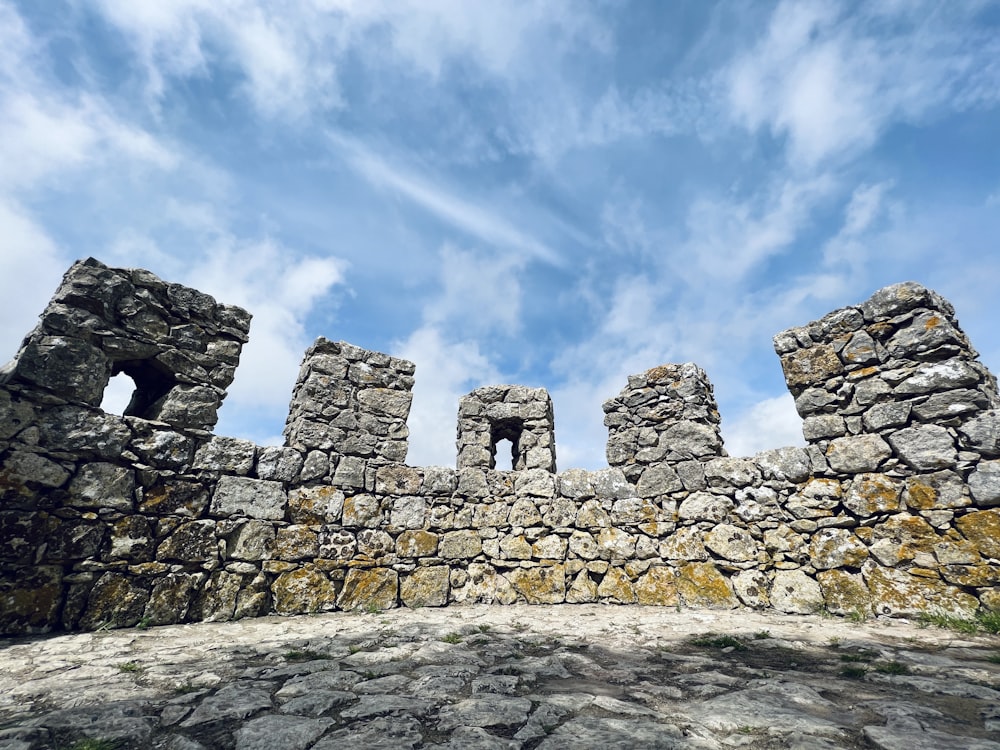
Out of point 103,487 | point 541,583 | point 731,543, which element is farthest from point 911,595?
point 103,487

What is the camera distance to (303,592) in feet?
20.1

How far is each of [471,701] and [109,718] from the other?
204cm

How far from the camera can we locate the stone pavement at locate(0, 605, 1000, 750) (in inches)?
92.5

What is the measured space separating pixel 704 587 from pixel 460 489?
3.87 metres

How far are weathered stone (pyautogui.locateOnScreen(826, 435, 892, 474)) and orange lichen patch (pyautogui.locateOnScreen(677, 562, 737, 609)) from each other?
2214 mm

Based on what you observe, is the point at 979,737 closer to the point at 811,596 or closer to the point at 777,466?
the point at 811,596

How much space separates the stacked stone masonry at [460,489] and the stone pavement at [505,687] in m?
0.78

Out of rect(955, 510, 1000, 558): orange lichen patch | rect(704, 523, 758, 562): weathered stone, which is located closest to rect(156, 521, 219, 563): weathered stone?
rect(704, 523, 758, 562): weathered stone

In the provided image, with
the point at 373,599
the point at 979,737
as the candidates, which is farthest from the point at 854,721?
the point at 373,599

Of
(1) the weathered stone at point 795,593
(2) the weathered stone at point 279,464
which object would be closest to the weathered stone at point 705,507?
(1) the weathered stone at point 795,593

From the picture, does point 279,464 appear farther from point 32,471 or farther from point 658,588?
point 658,588

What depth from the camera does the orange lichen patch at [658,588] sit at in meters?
6.58

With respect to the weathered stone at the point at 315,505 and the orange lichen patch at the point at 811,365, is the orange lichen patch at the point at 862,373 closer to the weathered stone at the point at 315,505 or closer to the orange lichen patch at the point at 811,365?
the orange lichen patch at the point at 811,365

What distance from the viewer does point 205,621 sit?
17.8 ft
